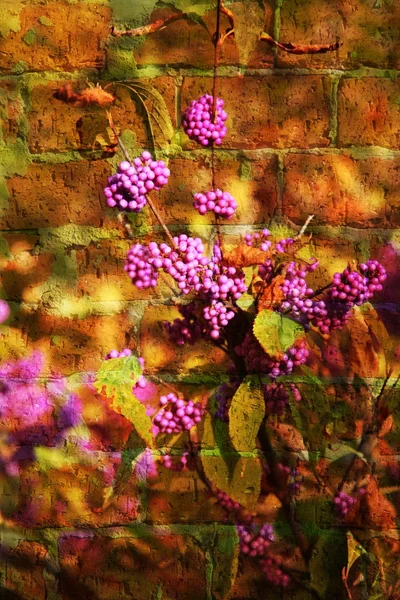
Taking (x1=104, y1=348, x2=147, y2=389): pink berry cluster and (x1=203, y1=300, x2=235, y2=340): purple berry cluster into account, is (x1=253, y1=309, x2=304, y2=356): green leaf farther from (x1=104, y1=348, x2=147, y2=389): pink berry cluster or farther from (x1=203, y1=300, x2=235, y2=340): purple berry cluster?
(x1=104, y1=348, x2=147, y2=389): pink berry cluster

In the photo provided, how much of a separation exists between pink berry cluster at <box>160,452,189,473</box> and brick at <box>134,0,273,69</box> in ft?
1.74

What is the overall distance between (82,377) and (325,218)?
0.40 m

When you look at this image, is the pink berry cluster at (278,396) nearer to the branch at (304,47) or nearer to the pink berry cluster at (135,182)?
the pink berry cluster at (135,182)

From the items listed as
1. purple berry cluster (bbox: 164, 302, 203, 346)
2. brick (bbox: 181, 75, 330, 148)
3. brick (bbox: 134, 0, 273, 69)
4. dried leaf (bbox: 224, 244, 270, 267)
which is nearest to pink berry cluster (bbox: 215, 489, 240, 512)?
purple berry cluster (bbox: 164, 302, 203, 346)

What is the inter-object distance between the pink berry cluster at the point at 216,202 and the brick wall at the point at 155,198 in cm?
2

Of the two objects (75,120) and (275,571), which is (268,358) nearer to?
(275,571)

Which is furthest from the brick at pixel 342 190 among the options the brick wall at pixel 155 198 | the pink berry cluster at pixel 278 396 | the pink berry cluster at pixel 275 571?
the pink berry cluster at pixel 275 571

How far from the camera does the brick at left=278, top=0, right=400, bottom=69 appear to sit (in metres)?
0.81

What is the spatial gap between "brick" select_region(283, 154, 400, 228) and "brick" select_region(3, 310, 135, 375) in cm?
30

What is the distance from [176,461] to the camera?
88 cm

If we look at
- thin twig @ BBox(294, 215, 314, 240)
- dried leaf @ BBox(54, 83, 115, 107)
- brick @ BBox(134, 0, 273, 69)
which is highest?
brick @ BBox(134, 0, 273, 69)

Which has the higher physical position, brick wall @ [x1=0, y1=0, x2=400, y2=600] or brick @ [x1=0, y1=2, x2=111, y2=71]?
brick @ [x1=0, y1=2, x2=111, y2=71]

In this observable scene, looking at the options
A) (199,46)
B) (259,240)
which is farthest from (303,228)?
(199,46)

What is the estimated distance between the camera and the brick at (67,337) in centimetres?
87
